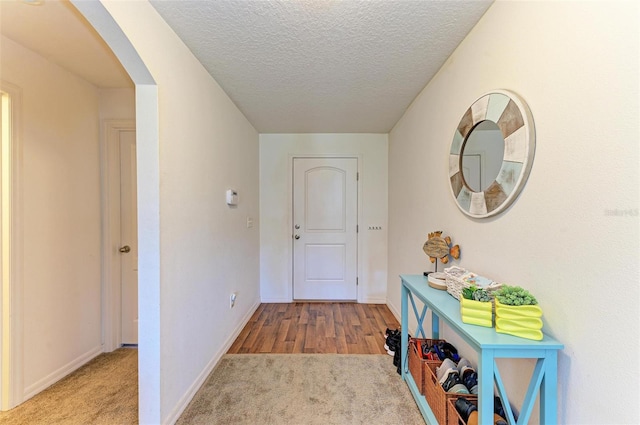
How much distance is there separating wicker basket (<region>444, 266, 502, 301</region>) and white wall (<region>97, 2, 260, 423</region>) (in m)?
1.57

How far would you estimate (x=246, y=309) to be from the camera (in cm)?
290

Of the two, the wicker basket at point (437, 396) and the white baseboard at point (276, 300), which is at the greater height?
the wicker basket at point (437, 396)

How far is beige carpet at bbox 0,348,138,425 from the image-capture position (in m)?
1.48

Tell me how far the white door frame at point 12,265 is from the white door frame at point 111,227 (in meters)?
0.57

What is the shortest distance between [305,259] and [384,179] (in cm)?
158

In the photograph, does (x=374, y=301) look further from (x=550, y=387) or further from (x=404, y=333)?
(x=550, y=387)

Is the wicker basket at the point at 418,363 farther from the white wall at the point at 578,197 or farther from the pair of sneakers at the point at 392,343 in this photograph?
the white wall at the point at 578,197

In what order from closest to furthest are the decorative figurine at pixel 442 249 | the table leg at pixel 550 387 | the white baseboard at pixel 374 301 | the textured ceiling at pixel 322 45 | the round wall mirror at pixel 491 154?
the table leg at pixel 550 387
the round wall mirror at pixel 491 154
the textured ceiling at pixel 322 45
the decorative figurine at pixel 442 249
the white baseboard at pixel 374 301

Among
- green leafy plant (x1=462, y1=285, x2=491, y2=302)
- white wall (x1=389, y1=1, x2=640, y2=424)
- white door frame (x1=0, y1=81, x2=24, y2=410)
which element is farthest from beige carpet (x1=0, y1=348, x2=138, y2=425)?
white wall (x1=389, y1=1, x2=640, y2=424)

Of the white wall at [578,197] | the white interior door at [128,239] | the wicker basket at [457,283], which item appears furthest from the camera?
the white interior door at [128,239]

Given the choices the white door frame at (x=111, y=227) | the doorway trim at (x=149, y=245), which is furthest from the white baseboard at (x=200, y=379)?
the white door frame at (x=111, y=227)

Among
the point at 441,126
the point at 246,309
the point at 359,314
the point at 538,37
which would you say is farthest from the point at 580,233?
the point at 246,309

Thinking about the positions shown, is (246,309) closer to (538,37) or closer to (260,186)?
(260,186)

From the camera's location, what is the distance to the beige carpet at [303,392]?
1496mm
